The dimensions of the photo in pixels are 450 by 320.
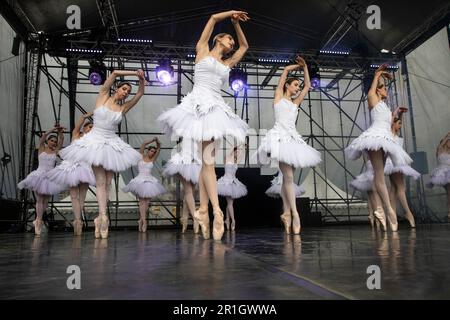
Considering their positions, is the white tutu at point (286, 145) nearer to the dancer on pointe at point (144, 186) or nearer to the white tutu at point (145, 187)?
the dancer on pointe at point (144, 186)

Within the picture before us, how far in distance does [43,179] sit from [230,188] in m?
2.86

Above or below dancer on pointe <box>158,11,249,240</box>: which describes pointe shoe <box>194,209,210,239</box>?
below

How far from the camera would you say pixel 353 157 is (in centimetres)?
415

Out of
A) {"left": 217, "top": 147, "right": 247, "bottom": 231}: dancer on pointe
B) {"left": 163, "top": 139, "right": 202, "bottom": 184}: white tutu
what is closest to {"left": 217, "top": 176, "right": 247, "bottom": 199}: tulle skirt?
{"left": 217, "top": 147, "right": 247, "bottom": 231}: dancer on pointe

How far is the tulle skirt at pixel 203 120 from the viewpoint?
2631mm

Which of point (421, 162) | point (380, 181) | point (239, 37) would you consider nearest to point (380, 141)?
point (380, 181)

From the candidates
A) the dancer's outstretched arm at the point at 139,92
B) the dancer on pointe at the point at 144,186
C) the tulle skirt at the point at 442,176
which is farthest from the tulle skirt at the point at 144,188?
the tulle skirt at the point at 442,176

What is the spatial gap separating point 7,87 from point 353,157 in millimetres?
6699

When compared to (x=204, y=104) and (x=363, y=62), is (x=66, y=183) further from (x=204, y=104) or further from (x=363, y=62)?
(x=363, y=62)

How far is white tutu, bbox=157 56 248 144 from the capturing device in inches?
104

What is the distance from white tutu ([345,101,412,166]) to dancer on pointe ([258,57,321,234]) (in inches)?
19.5

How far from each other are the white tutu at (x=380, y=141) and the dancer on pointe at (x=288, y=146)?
1.62ft

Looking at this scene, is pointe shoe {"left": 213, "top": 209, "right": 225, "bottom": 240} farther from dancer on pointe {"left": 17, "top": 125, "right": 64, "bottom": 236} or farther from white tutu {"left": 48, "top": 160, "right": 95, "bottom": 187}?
dancer on pointe {"left": 17, "top": 125, "right": 64, "bottom": 236}
